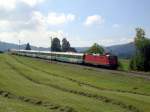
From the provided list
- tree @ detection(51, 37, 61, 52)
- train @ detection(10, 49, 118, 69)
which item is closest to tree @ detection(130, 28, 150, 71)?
train @ detection(10, 49, 118, 69)

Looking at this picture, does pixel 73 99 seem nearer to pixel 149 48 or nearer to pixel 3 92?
pixel 3 92

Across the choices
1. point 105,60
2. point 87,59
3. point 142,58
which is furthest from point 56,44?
point 105,60

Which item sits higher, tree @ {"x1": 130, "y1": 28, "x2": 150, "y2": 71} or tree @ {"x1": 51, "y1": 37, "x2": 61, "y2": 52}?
tree @ {"x1": 51, "y1": 37, "x2": 61, "y2": 52}

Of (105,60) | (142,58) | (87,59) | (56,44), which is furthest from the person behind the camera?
(56,44)

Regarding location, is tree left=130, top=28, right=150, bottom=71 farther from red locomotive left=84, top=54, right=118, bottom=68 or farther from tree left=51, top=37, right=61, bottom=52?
tree left=51, top=37, right=61, bottom=52

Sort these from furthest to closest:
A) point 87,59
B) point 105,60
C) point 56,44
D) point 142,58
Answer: point 56,44 < point 87,59 < point 142,58 < point 105,60

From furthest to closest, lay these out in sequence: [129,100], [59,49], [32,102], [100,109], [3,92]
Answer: [59,49]
[3,92]
[129,100]
[32,102]
[100,109]

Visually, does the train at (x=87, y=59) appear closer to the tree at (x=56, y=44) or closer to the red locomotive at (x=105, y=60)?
the red locomotive at (x=105, y=60)

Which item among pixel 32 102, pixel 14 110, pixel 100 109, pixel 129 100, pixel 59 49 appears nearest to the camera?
pixel 14 110

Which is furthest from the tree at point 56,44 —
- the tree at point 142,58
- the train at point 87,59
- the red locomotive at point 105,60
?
the red locomotive at point 105,60

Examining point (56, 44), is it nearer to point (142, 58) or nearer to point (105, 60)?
point (142, 58)

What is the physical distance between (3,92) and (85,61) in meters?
57.6

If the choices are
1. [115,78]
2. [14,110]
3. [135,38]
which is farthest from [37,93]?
[135,38]

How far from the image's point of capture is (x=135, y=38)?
10662cm
